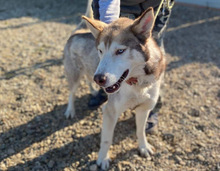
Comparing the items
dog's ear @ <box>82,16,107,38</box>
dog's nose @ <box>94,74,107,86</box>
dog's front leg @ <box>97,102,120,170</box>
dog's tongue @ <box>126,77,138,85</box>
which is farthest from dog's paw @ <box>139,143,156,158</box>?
dog's ear @ <box>82,16,107,38</box>

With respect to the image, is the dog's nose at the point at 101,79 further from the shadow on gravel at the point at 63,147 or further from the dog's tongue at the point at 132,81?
the shadow on gravel at the point at 63,147

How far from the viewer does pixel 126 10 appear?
2.87 m

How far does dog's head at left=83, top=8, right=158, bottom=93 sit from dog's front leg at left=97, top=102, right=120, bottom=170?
65 cm

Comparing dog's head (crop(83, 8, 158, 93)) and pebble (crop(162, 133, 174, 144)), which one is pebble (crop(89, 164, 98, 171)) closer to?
pebble (crop(162, 133, 174, 144))

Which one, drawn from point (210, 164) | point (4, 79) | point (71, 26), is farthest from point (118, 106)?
point (71, 26)

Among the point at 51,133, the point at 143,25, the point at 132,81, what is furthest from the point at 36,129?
the point at 143,25

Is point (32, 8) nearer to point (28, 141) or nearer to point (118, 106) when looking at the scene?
point (28, 141)

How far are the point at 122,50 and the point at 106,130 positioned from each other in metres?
1.20

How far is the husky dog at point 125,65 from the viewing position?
2.04m

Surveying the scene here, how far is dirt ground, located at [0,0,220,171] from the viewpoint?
3133mm

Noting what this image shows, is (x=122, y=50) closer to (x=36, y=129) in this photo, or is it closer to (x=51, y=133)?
(x=51, y=133)

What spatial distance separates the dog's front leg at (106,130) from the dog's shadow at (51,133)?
0.24m

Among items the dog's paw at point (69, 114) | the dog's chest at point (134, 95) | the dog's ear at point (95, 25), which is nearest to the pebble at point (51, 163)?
the dog's paw at point (69, 114)

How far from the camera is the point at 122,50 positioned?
2.09 meters
